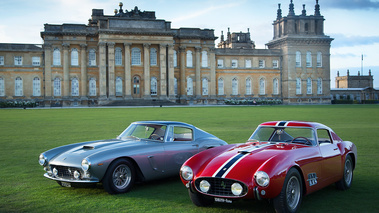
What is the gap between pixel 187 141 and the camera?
9070 millimetres

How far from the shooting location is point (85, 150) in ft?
26.1

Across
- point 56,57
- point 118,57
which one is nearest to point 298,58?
point 118,57

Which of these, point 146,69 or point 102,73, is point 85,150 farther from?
point 146,69

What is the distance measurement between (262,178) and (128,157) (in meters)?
2.93

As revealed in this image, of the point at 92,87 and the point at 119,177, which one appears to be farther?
the point at 92,87

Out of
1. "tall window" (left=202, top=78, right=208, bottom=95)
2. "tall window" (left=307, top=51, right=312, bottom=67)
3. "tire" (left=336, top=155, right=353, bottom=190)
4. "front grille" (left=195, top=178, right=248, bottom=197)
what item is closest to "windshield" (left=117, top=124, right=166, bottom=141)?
"front grille" (left=195, top=178, right=248, bottom=197)

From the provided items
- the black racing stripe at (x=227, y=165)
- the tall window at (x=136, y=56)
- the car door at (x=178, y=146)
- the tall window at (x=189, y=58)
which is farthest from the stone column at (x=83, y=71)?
the black racing stripe at (x=227, y=165)

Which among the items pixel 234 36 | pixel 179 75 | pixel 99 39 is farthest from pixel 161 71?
pixel 234 36

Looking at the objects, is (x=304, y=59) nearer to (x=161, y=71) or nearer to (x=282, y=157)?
(x=161, y=71)

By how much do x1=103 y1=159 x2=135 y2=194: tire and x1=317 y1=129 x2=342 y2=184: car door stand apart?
3.54 m

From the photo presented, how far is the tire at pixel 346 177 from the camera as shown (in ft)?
25.5

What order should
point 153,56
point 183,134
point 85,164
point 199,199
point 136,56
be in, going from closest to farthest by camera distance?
point 199,199 < point 85,164 < point 183,134 < point 136,56 < point 153,56

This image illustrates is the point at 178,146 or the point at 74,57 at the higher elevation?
the point at 74,57

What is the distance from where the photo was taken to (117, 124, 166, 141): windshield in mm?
8922
